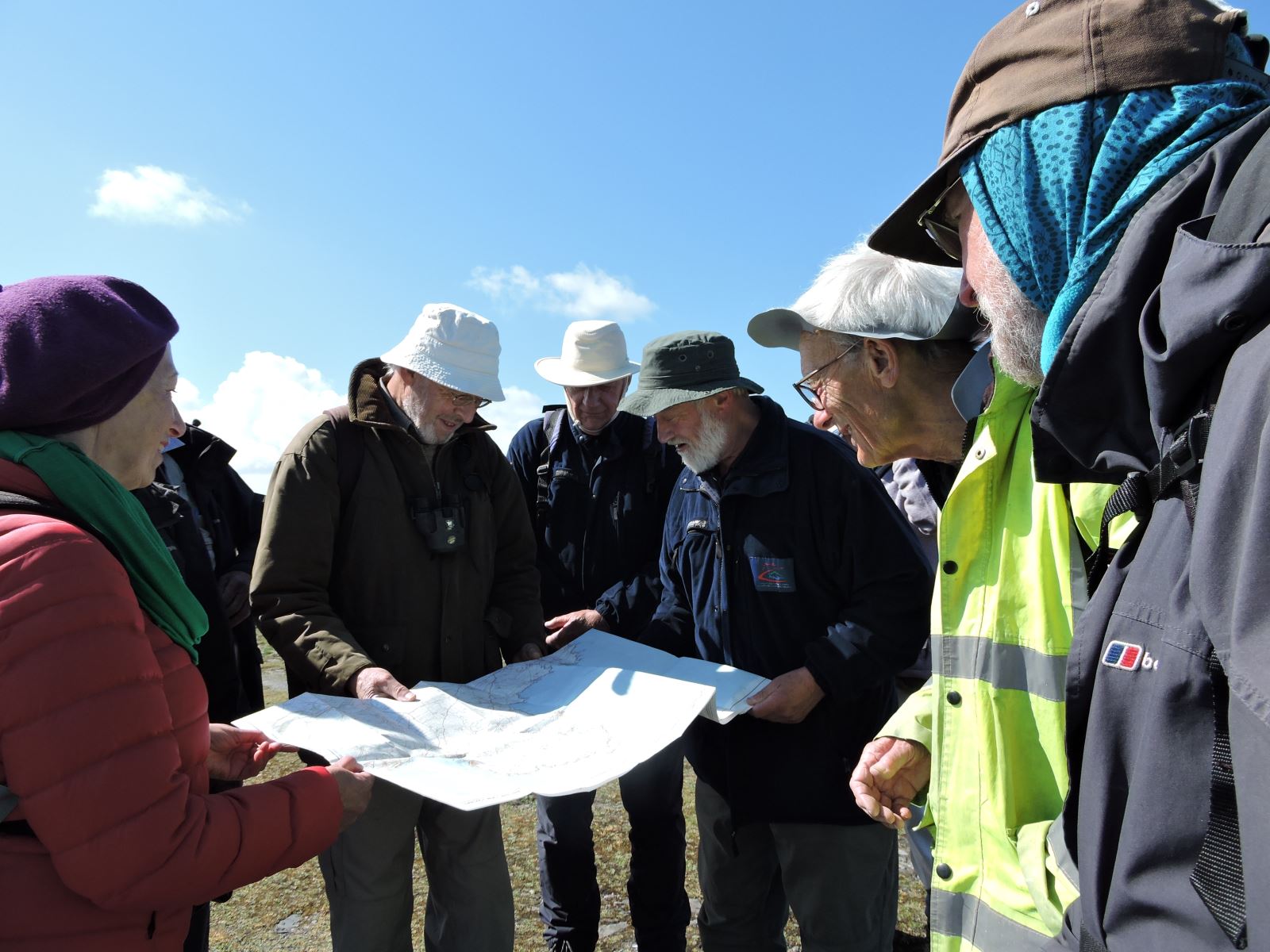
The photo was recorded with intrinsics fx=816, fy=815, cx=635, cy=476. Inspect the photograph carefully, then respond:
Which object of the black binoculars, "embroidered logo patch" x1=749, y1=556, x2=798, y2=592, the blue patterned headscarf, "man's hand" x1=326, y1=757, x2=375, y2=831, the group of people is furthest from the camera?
the black binoculars

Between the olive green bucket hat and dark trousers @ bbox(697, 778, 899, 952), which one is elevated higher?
the olive green bucket hat

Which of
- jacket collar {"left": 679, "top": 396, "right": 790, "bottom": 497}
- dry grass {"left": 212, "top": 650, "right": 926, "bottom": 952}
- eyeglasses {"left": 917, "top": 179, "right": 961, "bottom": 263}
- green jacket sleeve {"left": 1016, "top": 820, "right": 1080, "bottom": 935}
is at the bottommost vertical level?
dry grass {"left": 212, "top": 650, "right": 926, "bottom": 952}

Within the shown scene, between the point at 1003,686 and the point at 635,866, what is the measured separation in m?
2.66

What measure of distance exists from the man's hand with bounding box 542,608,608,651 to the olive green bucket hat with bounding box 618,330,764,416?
97 cm

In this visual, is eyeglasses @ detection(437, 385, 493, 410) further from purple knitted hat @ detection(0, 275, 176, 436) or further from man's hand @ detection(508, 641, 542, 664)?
purple knitted hat @ detection(0, 275, 176, 436)

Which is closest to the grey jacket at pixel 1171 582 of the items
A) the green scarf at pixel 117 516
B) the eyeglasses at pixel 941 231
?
the eyeglasses at pixel 941 231

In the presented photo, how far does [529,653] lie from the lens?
3312 millimetres

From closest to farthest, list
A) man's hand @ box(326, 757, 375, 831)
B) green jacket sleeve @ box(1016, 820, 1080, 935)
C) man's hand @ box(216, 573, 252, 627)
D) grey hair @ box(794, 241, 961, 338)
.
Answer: green jacket sleeve @ box(1016, 820, 1080, 935) → man's hand @ box(326, 757, 375, 831) → grey hair @ box(794, 241, 961, 338) → man's hand @ box(216, 573, 252, 627)

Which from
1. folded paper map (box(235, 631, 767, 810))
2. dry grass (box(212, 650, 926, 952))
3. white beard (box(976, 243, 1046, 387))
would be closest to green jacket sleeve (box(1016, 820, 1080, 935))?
white beard (box(976, 243, 1046, 387))

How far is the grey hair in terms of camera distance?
2562mm

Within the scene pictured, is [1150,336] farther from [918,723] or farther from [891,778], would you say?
[891,778]

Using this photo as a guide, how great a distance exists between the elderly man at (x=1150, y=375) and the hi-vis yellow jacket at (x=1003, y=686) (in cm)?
25

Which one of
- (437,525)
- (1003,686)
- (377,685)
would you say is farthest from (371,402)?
(1003,686)

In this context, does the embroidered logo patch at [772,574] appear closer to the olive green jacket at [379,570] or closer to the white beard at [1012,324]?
the olive green jacket at [379,570]
